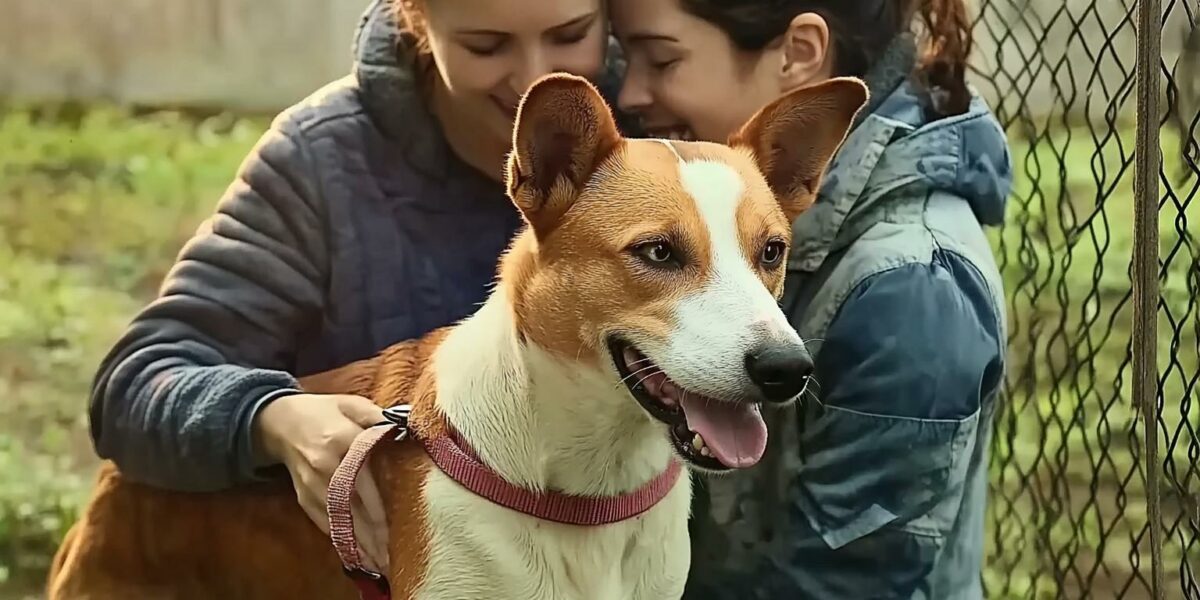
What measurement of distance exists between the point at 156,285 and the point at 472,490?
0.64 metres

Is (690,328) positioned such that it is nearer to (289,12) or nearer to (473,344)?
(473,344)

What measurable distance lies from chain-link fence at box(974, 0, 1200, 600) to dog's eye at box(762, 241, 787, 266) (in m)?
0.79

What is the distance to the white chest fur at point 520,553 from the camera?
1.11 meters

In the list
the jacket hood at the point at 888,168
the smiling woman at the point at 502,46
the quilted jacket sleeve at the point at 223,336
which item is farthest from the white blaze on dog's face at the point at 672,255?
the quilted jacket sleeve at the point at 223,336

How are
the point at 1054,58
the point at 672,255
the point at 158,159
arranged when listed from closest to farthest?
1. the point at 672,255
2. the point at 158,159
3. the point at 1054,58

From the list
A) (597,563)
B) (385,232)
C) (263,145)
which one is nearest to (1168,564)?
(597,563)

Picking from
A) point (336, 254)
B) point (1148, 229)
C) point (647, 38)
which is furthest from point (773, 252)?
point (336, 254)

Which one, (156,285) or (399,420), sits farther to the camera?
(156,285)

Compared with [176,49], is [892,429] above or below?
below

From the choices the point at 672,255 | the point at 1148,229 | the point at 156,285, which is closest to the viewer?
the point at 672,255

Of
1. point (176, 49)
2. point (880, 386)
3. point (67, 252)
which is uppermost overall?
point (176, 49)

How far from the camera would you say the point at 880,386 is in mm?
1205

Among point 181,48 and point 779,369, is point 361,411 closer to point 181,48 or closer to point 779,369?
point 779,369

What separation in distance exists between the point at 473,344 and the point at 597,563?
0.77 feet
